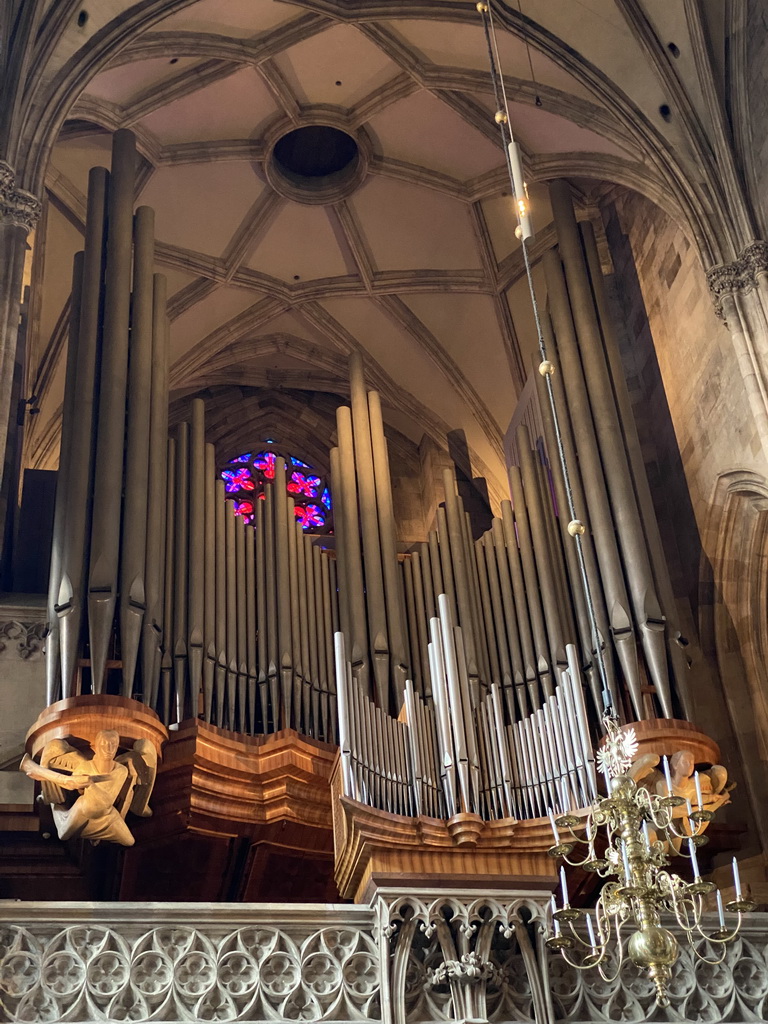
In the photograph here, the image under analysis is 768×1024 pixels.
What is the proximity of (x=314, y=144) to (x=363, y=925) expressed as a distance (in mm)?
9530

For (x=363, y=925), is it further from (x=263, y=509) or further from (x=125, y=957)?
(x=263, y=509)

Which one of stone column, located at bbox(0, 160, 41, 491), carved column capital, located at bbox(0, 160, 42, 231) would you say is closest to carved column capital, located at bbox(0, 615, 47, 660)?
stone column, located at bbox(0, 160, 41, 491)

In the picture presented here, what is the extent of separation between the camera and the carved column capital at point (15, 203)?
10.4 meters

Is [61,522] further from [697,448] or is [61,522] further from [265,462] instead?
[265,462]

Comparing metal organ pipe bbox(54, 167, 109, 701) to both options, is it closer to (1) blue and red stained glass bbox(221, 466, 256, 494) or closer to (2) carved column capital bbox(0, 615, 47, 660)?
(2) carved column capital bbox(0, 615, 47, 660)

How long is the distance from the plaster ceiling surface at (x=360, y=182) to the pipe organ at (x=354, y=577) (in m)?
1.12

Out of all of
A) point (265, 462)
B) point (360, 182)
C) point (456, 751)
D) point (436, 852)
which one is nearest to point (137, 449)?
point (456, 751)

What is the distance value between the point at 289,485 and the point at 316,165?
12.5 feet

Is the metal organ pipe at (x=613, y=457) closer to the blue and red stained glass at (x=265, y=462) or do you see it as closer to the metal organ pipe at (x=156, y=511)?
the metal organ pipe at (x=156, y=511)

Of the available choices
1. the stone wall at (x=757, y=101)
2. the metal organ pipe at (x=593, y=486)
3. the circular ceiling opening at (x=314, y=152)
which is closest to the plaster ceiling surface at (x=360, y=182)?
the circular ceiling opening at (x=314, y=152)

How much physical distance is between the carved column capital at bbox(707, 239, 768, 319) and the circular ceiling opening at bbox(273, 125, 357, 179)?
4.79 meters

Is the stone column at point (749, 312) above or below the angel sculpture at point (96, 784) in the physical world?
above

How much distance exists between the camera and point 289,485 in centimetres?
1590

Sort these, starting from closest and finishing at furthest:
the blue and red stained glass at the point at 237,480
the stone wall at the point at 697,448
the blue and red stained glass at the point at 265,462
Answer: the stone wall at the point at 697,448 < the blue and red stained glass at the point at 237,480 < the blue and red stained glass at the point at 265,462
